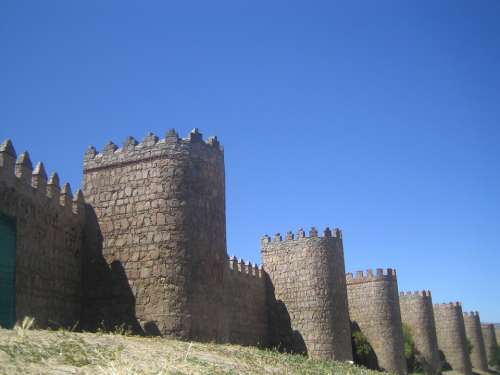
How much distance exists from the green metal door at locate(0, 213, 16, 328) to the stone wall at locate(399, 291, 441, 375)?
27.3m

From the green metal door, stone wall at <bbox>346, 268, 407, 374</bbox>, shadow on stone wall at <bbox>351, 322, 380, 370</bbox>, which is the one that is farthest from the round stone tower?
stone wall at <bbox>346, 268, 407, 374</bbox>

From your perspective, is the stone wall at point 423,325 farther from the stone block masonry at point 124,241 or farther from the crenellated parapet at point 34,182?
the crenellated parapet at point 34,182

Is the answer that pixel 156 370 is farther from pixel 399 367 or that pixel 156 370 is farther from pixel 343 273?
pixel 399 367

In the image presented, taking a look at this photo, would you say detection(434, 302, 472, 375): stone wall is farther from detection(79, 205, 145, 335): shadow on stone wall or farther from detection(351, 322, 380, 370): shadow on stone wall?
detection(79, 205, 145, 335): shadow on stone wall

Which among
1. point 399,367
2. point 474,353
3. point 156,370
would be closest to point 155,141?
point 156,370

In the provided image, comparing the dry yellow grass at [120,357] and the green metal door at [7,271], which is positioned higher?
the green metal door at [7,271]

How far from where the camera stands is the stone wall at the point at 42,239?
37.7 ft

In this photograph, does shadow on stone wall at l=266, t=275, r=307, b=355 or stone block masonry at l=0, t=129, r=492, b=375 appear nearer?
stone block masonry at l=0, t=129, r=492, b=375

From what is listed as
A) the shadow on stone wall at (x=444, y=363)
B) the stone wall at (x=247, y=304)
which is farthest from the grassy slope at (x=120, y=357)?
the shadow on stone wall at (x=444, y=363)

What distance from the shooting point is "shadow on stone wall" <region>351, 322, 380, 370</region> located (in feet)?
91.5

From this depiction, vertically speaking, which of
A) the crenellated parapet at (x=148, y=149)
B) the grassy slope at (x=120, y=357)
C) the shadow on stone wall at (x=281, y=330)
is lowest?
the grassy slope at (x=120, y=357)

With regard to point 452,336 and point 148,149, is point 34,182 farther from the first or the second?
point 452,336

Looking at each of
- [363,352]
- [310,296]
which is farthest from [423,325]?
[310,296]

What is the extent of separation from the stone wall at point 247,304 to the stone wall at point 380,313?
7.09m
